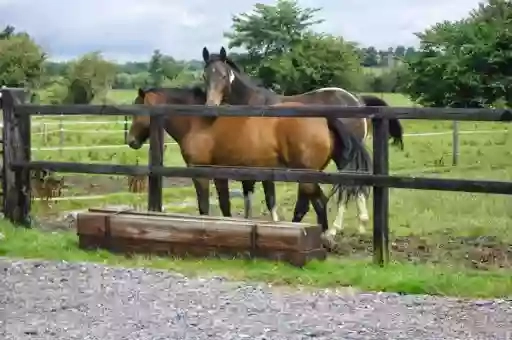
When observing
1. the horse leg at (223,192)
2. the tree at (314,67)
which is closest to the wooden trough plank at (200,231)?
the horse leg at (223,192)

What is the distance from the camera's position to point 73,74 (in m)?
45.0

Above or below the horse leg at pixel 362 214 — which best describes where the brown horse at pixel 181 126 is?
above

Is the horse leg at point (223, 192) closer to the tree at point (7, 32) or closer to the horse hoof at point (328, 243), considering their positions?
the horse hoof at point (328, 243)

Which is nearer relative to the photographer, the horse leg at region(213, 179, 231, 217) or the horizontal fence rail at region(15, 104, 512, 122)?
the horizontal fence rail at region(15, 104, 512, 122)

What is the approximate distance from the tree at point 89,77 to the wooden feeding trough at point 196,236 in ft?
115

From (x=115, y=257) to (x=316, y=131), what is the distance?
2762 mm

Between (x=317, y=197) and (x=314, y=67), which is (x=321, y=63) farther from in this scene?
(x=317, y=197)

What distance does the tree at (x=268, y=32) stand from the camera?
3925 centimetres

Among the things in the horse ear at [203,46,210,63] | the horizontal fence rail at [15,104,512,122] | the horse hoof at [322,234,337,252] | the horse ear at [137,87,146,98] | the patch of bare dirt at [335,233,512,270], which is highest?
the horse ear at [203,46,210,63]

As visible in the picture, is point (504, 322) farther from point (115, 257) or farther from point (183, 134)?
point (183, 134)

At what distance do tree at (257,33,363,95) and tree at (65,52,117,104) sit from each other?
10.2 m

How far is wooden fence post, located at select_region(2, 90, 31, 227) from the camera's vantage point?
343 inches

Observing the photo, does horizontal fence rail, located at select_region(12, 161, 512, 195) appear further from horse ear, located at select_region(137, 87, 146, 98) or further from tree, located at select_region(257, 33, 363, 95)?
tree, located at select_region(257, 33, 363, 95)

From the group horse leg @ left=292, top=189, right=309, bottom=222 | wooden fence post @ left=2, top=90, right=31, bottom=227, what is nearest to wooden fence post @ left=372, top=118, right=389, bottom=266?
horse leg @ left=292, top=189, right=309, bottom=222
